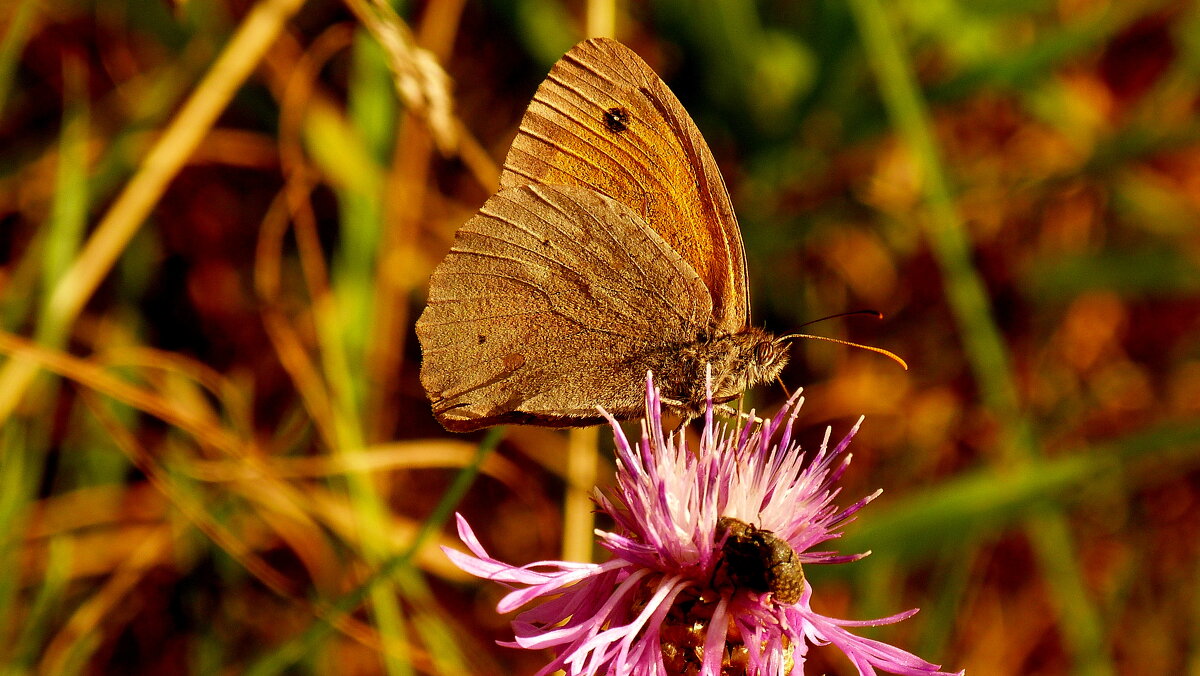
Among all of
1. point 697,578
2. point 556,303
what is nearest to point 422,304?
point 556,303

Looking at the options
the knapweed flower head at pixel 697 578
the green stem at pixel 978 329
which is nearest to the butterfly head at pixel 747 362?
the knapweed flower head at pixel 697 578

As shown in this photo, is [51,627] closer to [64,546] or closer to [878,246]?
[64,546]

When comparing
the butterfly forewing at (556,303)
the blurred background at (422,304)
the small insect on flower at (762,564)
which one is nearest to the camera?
the small insect on flower at (762,564)

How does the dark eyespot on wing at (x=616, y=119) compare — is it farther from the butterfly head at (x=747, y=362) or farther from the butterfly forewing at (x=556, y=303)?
the butterfly head at (x=747, y=362)

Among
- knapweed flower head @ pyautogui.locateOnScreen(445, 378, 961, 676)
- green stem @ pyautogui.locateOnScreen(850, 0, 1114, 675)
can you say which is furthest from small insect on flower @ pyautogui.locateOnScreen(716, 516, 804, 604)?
green stem @ pyautogui.locateOnScreen(850, 0, 1114, 675)

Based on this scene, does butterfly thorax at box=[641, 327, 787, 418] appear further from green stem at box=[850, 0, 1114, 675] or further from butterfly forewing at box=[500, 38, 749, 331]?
green stem at box=[850, 0, 1114, 675]
